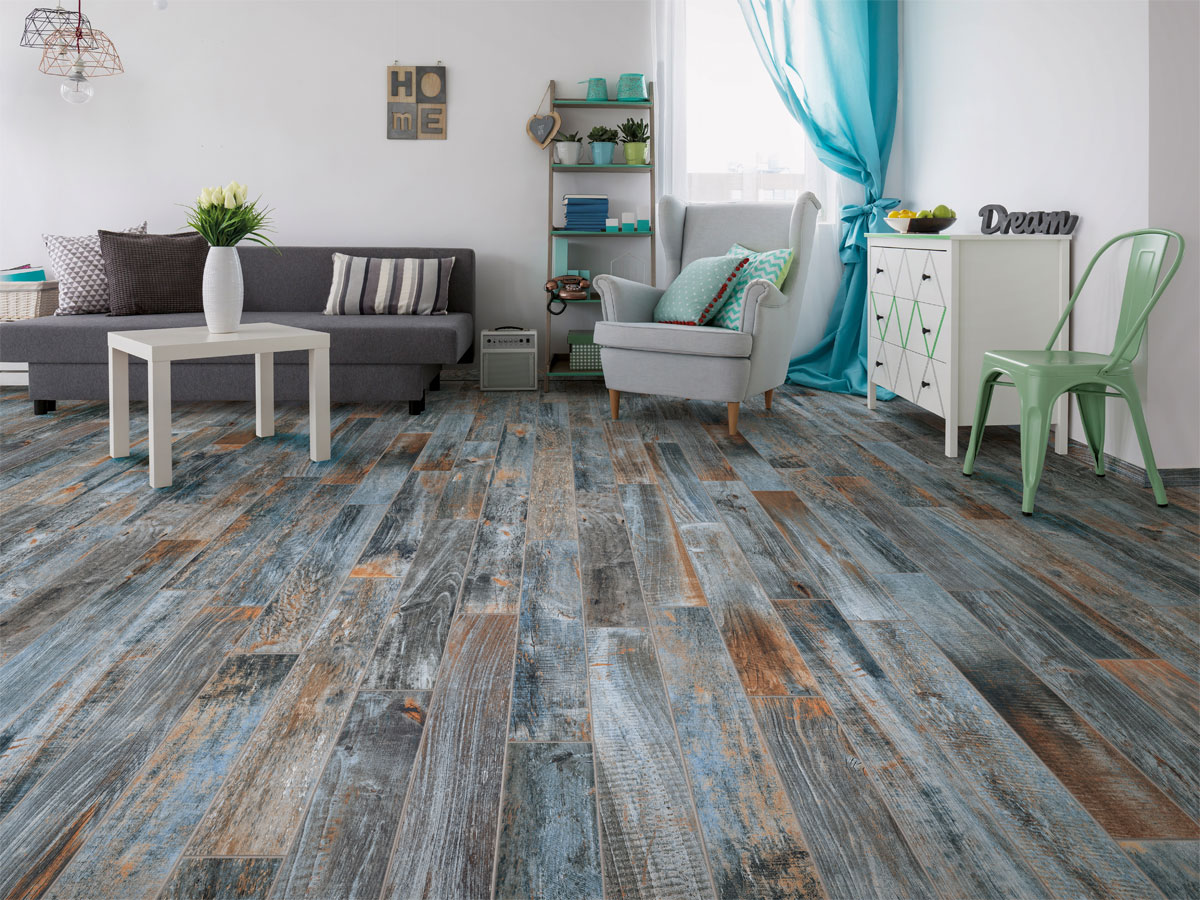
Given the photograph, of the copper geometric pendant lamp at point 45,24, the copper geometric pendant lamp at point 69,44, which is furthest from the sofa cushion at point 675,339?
the copper geometric pendant lamp at point 45,24

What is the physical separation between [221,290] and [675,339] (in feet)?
5.92

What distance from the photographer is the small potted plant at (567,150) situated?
17.1 ft

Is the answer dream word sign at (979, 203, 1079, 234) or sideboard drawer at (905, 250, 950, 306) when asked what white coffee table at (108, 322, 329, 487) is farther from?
dream word sign at (979, 203, 1079, 234)

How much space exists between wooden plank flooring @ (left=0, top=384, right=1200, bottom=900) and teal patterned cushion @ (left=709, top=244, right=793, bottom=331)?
1.31 meters

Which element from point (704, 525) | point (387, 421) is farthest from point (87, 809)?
point (387, 421)

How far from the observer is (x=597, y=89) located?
17.1 feet

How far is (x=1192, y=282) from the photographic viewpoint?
3035 millimetres

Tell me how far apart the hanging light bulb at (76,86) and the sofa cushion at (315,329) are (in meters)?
1.13

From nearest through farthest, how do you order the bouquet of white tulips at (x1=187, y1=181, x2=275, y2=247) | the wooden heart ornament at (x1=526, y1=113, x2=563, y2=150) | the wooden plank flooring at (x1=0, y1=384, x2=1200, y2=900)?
1. the wooden plank flooring at (x1=0, y1=384, x2=1200, y2=900)
2. the bouquet of white tulips at (x1=187, y1=181, x2=275, y2=247)
3. the wooden heart ornament at (x1=526, y1=113, x2=563, y2=150)

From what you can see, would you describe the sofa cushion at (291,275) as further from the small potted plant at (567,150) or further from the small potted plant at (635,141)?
the small potted plant at (635,141)

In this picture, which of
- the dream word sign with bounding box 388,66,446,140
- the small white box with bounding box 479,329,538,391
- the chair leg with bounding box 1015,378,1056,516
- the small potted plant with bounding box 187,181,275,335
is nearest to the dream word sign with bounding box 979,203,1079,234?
the chair leg with bounding box 1015,378,1056,516

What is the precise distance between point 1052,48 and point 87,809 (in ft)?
12.6

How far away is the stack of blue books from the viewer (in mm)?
5176

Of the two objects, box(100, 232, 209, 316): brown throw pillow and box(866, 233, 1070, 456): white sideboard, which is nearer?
box(866, 233, 1070, 456): white sideboard
